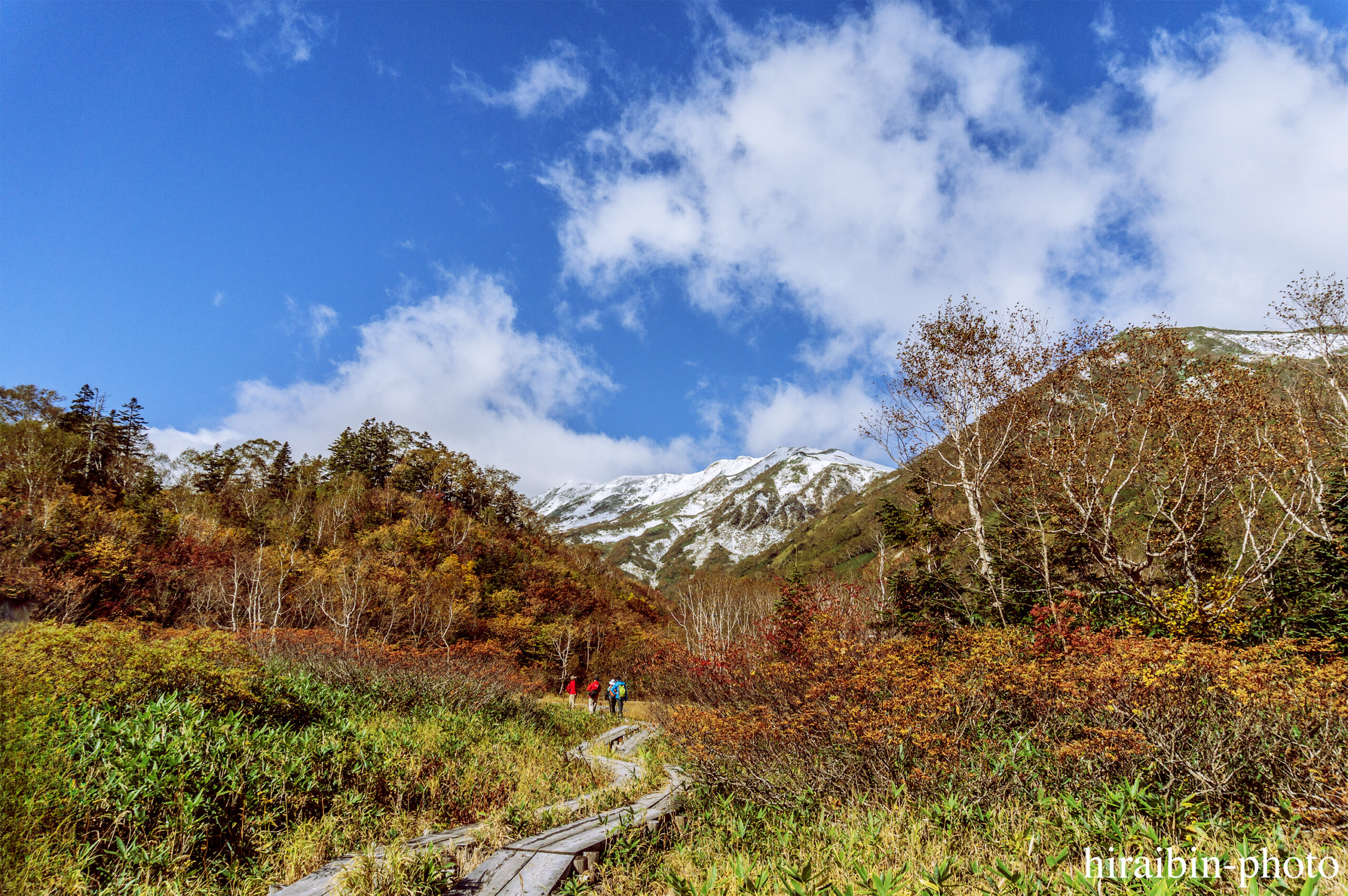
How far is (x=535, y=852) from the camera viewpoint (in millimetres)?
5051

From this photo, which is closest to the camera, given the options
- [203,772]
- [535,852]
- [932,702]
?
[535,852]

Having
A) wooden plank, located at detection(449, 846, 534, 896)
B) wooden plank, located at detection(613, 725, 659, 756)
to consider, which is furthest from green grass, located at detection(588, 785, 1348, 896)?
wooden plank, located at detection(613, 725, 659, 756)

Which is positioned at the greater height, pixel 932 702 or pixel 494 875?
pixel 932 702

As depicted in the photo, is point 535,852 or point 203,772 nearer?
point 535,852

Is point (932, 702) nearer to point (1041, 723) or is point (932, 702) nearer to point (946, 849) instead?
point (1041, 723)

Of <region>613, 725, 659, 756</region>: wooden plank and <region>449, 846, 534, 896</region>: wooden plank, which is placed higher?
<region>449, 846, 534, 896</region>: wooden plank

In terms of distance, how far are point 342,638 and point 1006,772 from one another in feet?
75.1

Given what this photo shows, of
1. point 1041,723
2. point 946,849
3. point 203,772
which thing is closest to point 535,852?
point 946,849

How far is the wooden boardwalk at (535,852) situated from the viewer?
448 cm

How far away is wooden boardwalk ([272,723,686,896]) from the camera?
4.48m

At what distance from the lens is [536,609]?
37625 millimetres

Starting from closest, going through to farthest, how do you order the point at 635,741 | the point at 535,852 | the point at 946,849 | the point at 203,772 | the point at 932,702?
the point at 946,849
the point at 535,852
the point at 203,772
the point at 932,702
the point at 635,741

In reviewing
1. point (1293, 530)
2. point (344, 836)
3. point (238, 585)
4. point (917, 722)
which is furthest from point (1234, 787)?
point (238, 585)

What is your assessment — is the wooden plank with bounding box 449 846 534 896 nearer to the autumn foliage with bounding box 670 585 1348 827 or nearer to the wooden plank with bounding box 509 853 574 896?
the wooden plank with bounding box 509 853 574 896
